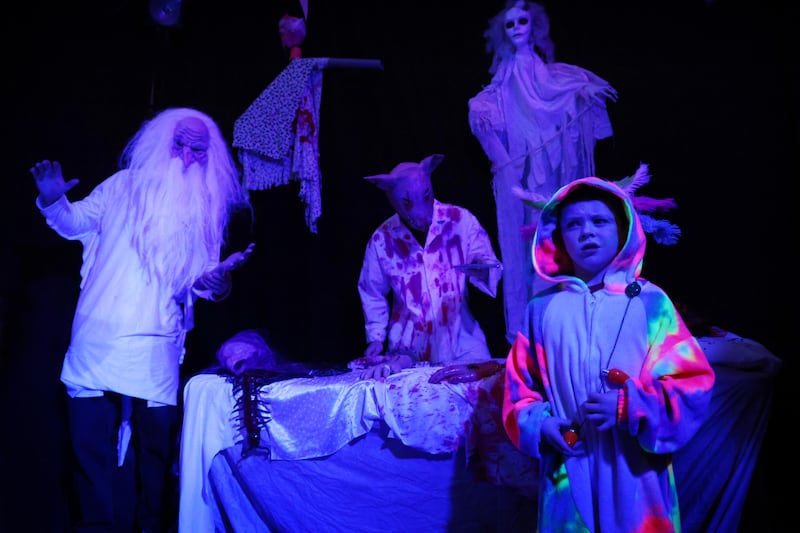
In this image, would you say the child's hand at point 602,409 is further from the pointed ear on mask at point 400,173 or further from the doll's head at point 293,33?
the doll's head at point 293,33

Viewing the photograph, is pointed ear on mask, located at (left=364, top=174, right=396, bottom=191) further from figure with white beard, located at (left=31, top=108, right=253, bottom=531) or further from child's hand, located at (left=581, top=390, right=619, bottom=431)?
child's hand, located at (left=581, top=390, right=619, bottom=431)

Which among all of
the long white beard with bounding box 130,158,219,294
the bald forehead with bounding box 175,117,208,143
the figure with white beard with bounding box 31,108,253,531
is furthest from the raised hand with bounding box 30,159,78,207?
the bald forehead with bounding box 175,117,208,143

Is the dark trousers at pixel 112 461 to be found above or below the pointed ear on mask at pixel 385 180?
below

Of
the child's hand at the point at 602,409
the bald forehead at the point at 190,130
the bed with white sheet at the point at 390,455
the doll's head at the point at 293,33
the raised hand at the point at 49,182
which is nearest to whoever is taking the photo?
the child's hand at the point at 602,409

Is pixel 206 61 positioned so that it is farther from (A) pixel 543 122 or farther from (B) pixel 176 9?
(A) pixel 543 122

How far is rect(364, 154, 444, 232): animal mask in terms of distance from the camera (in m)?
3.11

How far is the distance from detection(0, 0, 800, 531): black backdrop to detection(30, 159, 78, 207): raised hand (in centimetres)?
70

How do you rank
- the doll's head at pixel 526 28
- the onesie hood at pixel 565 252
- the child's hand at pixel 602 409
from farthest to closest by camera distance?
the doll's head at pixel 526 28 → the onesie hood at pixel 565 252 → the child's hand at pixel 602 409

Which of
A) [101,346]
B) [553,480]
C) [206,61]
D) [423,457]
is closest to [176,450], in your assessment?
[101,346]

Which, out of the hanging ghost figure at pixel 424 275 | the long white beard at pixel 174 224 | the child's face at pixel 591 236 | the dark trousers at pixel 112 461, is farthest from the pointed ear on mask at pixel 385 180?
the dark trousers at pixel 112 461

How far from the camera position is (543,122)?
10.9 ft

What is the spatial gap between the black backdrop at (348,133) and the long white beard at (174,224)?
48 centimetres

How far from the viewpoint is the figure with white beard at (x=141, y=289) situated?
2.91m

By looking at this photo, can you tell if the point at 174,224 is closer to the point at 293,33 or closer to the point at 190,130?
the point at 190,130
